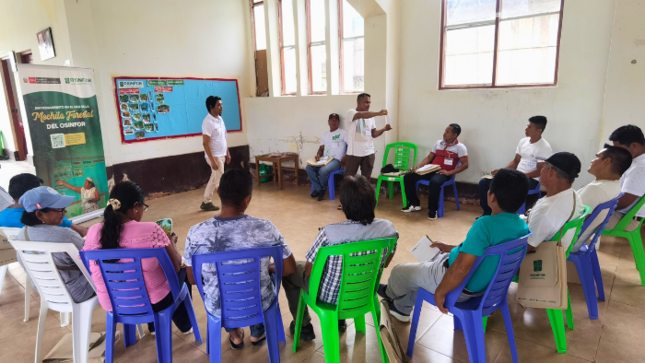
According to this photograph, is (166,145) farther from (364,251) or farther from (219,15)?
(364,251)

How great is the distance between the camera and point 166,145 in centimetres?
596

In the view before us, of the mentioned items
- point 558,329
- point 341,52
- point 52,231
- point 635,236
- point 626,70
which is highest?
point 341,52

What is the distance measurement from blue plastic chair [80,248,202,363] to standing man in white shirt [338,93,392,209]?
333 cm

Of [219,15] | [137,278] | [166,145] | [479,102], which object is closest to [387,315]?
[137,278]

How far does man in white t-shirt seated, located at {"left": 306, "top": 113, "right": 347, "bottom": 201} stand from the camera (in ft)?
18.3

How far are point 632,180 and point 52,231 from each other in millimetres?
3881

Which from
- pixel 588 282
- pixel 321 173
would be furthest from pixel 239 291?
pixel 321 173

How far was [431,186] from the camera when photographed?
459cm

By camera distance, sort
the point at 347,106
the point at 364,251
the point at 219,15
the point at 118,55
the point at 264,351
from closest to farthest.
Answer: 1. the point at 364,251
2. the point at 264,351
3. the point at 118,55
4. the point at 347,106
5. the point at 219,15

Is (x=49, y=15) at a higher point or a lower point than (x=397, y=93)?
higher

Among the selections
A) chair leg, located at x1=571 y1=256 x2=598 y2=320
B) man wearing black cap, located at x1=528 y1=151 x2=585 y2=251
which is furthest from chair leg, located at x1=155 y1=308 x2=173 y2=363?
chair leg, located at x1=571 y1=256 x2=598 y2=320

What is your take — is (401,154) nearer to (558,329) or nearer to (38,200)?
(558,329)

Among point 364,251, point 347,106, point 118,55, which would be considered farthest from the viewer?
point 347,106

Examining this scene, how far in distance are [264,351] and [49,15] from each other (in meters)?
5.19
